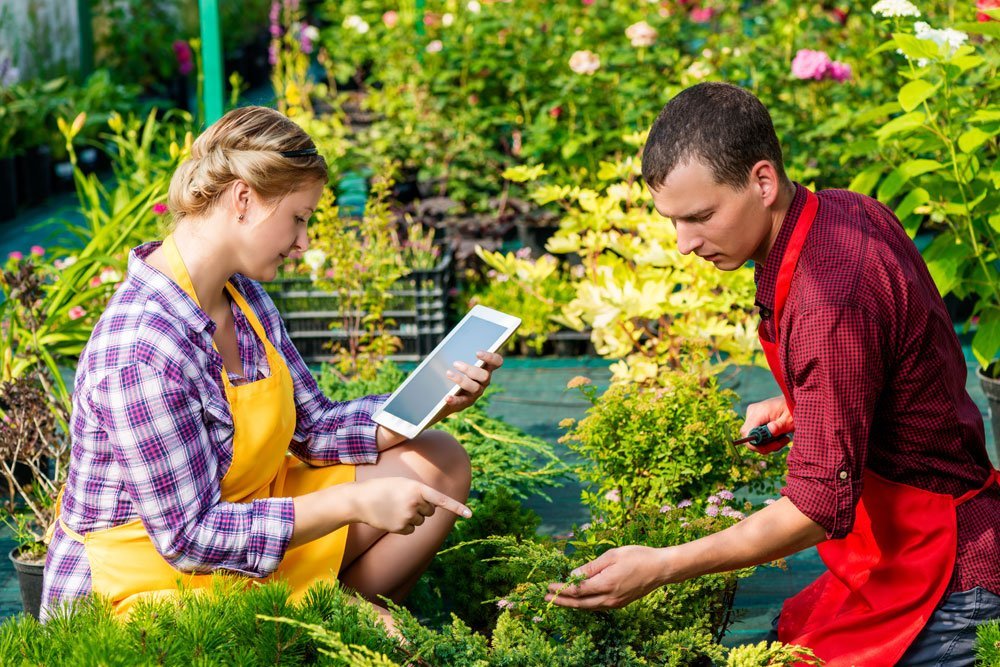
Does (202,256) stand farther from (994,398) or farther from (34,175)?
(34,175)

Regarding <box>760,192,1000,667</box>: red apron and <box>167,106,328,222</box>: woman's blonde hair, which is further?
<box>167,106,328,222</box>: woman's blonde hair

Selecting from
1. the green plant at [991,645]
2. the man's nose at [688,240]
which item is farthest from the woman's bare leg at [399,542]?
the green plant at [991,645]

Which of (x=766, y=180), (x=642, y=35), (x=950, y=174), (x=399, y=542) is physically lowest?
(x=399, y=542)

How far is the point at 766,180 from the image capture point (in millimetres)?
2090

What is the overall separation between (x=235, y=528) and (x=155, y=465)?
0.64 ft

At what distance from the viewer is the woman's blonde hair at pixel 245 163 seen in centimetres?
235

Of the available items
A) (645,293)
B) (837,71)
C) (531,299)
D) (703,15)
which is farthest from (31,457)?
(703,15)

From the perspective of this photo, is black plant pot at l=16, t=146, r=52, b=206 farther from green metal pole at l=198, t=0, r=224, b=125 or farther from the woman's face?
the woman's face

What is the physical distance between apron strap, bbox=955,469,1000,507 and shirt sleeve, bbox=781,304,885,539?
32 centimetres

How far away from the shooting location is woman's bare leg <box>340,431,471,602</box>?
104 inches

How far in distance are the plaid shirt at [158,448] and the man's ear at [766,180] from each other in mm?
1063

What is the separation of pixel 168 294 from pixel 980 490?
1565 millimetres

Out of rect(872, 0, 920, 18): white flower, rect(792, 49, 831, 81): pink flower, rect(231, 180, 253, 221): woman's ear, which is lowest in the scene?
rect(792, 49, 831, 81): pink flower

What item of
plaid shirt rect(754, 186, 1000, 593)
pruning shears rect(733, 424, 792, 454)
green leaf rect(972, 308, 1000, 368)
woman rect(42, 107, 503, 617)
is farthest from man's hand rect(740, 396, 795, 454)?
green leaf rect(972, 308, 1000, 368)
